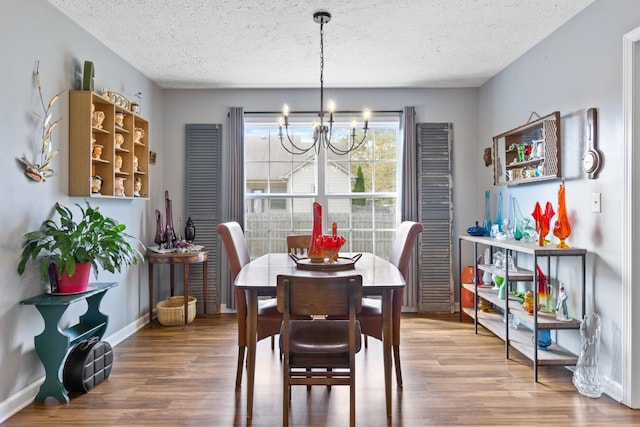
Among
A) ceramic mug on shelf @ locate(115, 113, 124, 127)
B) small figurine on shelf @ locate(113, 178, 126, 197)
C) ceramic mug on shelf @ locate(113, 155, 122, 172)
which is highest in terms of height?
ceramic mug on shelf @ locate(115, 113, 124, 127)

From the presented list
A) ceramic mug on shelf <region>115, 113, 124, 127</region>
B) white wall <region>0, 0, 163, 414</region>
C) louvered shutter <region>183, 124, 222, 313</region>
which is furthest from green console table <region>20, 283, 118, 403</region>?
louvered shutter <region>183, 124, 222, 313</region>

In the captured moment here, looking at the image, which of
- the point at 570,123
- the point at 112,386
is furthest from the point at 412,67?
the point at 112,386

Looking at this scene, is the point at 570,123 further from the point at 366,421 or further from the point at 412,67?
the point at 366,421

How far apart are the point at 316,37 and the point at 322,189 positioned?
1.82m

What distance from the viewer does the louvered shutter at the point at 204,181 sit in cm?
462

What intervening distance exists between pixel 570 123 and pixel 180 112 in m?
3.78

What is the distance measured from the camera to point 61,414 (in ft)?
7.67

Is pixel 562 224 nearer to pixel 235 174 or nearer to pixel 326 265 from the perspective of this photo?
pixel 326 265

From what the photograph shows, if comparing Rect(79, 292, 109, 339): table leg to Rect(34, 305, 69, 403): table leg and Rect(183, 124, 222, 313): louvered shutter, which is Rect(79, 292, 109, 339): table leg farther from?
Rect(183, 124, 222, 313): louvered shutter

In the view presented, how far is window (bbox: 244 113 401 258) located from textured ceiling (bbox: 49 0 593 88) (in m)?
0.65

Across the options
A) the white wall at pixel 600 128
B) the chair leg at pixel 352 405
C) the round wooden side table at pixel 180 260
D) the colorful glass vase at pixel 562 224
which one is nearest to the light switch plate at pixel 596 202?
the white wall at pixel 600 128

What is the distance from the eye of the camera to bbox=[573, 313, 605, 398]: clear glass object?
101 inches

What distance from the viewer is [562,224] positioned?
284 cm

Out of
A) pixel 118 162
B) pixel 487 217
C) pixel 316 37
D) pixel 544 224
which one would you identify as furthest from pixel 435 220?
pixel 118 162
